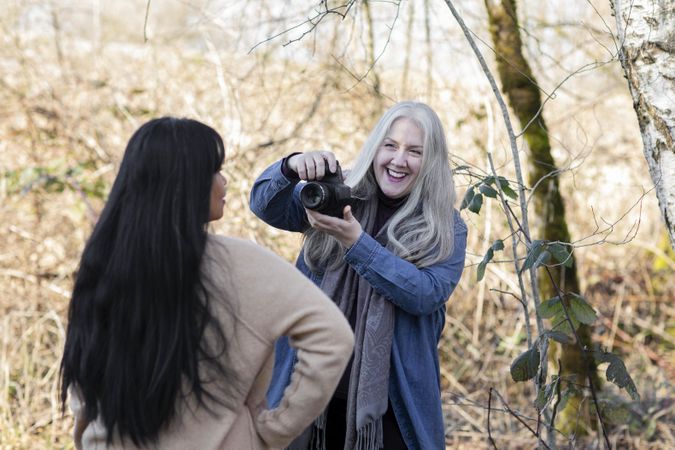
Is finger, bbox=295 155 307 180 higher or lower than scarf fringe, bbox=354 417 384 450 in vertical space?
higher

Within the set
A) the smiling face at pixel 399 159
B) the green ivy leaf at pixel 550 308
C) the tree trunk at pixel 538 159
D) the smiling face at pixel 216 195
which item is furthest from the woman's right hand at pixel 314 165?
the tree trunk at pixel 538 159

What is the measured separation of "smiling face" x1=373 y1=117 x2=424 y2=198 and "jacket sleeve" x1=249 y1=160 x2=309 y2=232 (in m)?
0.26

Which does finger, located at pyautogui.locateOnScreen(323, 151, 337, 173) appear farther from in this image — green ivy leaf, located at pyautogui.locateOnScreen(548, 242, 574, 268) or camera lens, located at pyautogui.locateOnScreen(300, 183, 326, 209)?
green ivy leaf, located at pyautogui.locateOnScreen(548, 242, 574, 268)

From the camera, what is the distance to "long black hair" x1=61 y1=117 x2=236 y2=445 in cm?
154

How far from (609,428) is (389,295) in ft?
8.43

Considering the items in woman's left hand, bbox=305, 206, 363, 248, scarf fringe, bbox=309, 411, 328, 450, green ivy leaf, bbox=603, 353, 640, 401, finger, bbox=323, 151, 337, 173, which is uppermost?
finger, bbox=323, 151, 337, 173

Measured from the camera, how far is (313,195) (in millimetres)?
2098

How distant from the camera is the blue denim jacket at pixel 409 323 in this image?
6.82 ft

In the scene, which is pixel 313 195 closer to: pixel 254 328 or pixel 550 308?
pixel 254 328

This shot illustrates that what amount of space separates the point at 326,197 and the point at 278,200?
0.30 metres

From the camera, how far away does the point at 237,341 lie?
161 cm

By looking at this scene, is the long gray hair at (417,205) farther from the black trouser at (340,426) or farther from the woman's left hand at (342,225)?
the black trouser at (340,426)

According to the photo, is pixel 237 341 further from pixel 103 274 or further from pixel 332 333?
pixel 103 274

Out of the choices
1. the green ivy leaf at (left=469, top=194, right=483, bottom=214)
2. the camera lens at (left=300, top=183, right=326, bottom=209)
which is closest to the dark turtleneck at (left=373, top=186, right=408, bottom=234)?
the green ivy leaf at (left=469, top=194, right=483, bottom=214)
